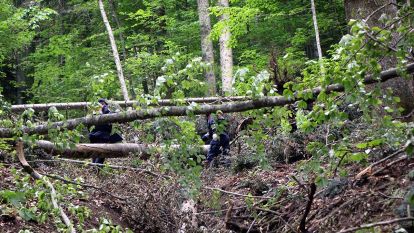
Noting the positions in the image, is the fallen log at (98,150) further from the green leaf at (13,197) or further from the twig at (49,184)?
the green leaf at (13,197)

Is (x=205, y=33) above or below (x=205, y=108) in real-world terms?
below

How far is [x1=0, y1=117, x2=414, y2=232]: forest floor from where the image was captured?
5254 millimetres

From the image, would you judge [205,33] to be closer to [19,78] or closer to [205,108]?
[19,78]

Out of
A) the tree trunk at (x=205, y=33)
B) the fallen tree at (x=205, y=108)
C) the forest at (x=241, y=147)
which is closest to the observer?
the forest at (x=241, y=147)

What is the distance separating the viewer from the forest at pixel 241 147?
150 inches

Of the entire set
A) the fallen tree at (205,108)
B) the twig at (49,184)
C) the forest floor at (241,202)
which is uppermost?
the fallen tree at (205,108)

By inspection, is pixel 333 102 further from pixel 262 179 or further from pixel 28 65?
pixel 28 65

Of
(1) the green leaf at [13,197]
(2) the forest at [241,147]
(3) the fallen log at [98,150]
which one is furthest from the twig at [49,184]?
(3) the fallen log at [98,150]

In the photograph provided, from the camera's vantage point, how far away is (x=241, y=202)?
23.8ft

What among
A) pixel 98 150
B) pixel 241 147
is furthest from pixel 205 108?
pixel 241 147

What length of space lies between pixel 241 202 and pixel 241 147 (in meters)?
3.30

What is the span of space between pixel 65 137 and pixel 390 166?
346 cm

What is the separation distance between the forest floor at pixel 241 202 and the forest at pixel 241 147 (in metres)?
0.02

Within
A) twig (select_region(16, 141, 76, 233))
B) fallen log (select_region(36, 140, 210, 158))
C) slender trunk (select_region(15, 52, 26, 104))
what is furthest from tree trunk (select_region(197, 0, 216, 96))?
twig (select_region(16, 141, 76, 233))
